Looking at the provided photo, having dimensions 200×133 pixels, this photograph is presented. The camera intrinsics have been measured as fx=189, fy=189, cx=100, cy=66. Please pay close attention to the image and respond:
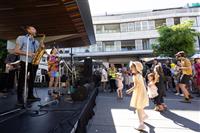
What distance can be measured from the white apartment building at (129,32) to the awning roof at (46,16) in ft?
68.0

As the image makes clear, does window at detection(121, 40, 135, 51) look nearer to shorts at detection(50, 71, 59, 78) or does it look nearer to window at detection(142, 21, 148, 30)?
window at detection(142, 21, 148, 30)

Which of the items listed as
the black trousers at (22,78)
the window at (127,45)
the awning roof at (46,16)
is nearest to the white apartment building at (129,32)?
the window at (127,45)

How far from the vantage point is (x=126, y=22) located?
2914 centimetres

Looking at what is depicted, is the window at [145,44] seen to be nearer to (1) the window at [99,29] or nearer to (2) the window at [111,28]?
(2) the window at [111,28]

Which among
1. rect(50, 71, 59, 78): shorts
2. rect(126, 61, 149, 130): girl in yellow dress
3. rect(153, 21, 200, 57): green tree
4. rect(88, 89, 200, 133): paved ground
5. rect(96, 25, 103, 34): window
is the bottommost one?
rect(88, 89, 200, 133): paved ground

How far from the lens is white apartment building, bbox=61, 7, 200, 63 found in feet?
89.9

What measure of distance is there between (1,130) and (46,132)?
1.99ft

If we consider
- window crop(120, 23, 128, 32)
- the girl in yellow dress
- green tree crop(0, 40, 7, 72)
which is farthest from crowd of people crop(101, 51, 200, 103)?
window crop(120, 23, 128, 32)

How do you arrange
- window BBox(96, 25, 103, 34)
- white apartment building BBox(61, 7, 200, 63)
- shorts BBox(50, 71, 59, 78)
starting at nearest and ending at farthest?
shorts BBox(50, 71, 59, 78)
white apartment building BBox(61, 7, 200, 63)
window BBox(96, 25, 103, 34)

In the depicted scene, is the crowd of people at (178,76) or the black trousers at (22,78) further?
the crowd of people at (178,76)

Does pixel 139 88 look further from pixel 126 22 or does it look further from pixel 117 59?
pixel 126 22

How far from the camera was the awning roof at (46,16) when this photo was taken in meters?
4.07

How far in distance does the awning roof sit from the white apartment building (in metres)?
20.7

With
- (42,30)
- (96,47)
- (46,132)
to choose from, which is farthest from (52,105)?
(96,47)
